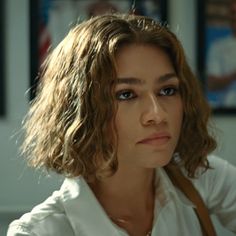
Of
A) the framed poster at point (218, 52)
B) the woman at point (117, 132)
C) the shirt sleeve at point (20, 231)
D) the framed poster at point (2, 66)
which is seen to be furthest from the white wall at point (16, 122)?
the shirt sleeve at point (20, 231)

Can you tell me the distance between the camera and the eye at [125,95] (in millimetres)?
896

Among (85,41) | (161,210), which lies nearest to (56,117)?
(85,41)

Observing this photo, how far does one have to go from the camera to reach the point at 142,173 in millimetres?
1016

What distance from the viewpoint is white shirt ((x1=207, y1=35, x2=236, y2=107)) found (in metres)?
1.76

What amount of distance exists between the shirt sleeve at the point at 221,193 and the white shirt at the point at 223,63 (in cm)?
70

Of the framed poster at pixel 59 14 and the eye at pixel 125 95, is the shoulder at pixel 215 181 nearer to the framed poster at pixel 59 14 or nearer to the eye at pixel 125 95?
the eye at pixel 125 95

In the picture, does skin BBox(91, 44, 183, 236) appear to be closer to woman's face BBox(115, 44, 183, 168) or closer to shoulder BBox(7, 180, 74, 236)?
woman's face BBox(115, 44, 183, 168)

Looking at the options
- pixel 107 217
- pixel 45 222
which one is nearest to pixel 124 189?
pixel 107 217

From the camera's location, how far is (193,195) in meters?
1.02

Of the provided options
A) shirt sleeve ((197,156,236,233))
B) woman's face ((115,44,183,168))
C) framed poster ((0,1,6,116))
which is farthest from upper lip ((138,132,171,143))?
framed poster ((0,1,6,116))

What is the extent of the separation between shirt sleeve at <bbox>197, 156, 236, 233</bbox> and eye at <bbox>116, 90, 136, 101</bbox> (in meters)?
0.28

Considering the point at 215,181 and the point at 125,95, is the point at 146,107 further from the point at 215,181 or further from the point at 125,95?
the point at 215,181

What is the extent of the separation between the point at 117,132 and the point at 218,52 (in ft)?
3.11

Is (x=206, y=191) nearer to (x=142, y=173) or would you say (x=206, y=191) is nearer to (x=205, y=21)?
(x=142, y=173)
